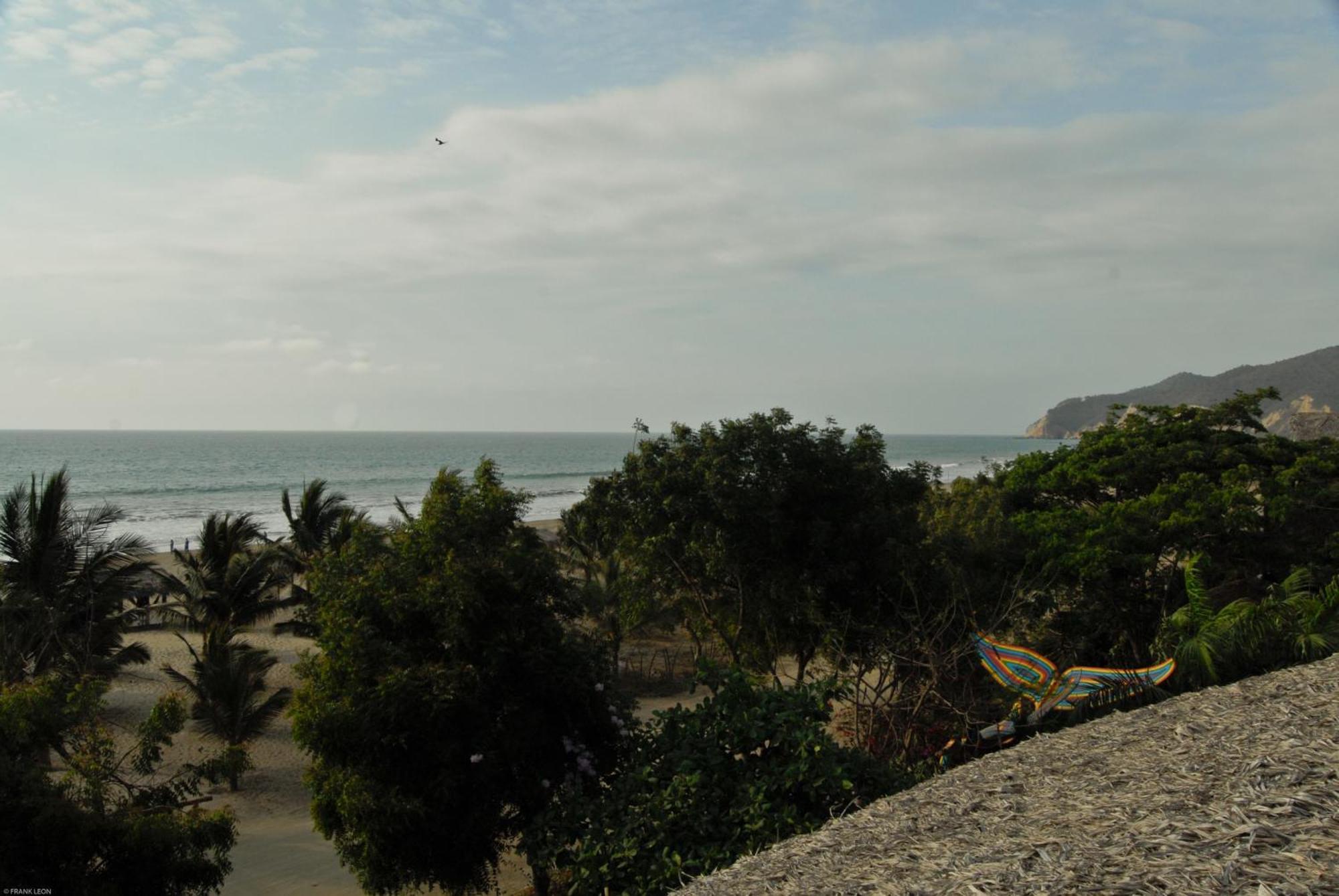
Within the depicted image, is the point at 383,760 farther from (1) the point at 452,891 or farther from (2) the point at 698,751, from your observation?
(2) the point at 698,751

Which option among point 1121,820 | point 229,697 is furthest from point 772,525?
point 1121,820

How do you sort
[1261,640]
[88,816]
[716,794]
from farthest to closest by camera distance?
[1261,640]
[716,794]
[88,816]

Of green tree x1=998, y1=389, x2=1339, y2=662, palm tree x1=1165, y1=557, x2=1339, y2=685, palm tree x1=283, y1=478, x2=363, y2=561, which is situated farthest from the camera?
palm tree x1=283, y1=478, x2=363, y2=561

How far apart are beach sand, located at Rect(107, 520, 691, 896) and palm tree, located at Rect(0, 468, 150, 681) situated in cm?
265

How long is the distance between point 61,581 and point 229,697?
10.2 ft

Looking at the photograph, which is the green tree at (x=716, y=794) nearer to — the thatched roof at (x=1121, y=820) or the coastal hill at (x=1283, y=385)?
the thatched roof at (x=1121, y=820)

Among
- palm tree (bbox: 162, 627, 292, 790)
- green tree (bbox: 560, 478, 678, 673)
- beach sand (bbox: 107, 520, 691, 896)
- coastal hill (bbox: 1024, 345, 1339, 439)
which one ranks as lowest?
beach sand (bbox: 107, 520, 691, 896)

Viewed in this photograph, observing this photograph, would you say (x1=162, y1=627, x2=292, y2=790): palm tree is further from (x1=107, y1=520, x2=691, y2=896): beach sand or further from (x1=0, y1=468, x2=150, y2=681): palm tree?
(x1=0, y1=468, x2=150, y2=681): palm tree

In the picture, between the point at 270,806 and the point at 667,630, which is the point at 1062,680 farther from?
the point at 667,630

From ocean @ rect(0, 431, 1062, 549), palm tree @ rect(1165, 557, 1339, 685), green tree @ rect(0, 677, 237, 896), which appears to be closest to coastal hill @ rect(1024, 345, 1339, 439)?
ocean @ rect(0, 431, 1062, 549)

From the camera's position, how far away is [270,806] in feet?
46.1

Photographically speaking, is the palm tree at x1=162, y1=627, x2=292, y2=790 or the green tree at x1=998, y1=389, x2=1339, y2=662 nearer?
the green tree at x1=998, y1=389, x2=1339, y2=662

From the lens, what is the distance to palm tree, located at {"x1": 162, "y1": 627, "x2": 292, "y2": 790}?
1527 centimetres

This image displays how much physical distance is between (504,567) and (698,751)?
9.22ft
